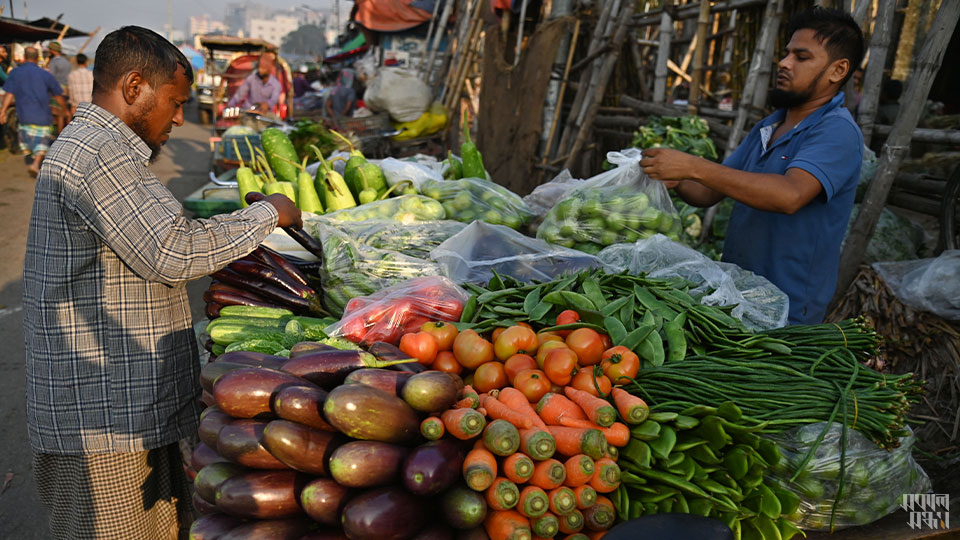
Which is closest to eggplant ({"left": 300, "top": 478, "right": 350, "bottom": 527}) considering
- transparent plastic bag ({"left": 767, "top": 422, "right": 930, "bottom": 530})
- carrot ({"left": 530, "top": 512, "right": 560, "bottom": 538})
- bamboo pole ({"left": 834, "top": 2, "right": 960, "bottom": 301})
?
carrot ({"left": 530, "top": 512, "right": 560, "bottom": 538})

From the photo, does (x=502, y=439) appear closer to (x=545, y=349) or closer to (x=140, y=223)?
(x=545, y=349)

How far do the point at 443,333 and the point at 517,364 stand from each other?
0.28 meters

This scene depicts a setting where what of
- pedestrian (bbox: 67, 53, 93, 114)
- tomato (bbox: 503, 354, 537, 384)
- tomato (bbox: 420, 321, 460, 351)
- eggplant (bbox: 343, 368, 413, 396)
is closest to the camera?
eggplant (bbox: 343, 368, 413, 396)

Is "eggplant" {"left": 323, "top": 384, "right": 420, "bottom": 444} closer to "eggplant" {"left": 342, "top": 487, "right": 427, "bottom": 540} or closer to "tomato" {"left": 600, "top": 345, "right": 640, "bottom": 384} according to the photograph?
"eggplant" {"left": 342, "top": 487, "right": 427, "bottom": 540}

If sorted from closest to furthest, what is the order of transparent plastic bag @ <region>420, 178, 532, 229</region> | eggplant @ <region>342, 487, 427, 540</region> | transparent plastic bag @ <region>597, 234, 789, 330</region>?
eggplant @ <region>342, 487, 427, 540</region>, transparent plastic bag @ <region>597, 234, 789, 330</region>, transparent plastic bag @ <region>420, 178, 532, 229</region>

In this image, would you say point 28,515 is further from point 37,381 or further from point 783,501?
point 783,501

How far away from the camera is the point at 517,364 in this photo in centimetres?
160

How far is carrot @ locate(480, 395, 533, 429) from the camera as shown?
4.45 ft

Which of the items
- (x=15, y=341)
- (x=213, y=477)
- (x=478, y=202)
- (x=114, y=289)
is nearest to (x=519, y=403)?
(x=213, y=477)

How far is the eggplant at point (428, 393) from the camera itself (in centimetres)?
135

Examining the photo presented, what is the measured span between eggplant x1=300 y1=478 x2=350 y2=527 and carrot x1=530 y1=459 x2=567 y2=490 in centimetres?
44

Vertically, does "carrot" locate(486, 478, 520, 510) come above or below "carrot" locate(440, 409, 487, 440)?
below

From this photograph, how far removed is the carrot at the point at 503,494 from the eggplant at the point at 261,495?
459mm

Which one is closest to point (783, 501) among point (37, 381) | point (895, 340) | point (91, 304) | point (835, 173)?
point (835, 173)
